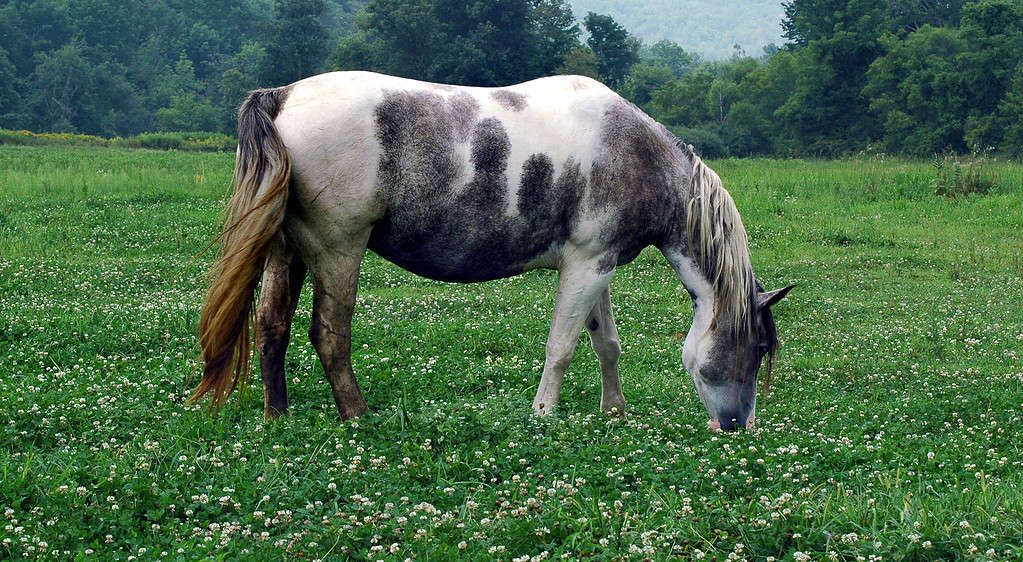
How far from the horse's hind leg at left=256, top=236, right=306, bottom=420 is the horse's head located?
3126mm

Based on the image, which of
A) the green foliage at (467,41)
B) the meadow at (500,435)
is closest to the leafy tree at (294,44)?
the green foliage at (467,41)

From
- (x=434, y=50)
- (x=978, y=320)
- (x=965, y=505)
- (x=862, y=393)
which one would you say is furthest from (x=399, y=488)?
(x=434, y=50)

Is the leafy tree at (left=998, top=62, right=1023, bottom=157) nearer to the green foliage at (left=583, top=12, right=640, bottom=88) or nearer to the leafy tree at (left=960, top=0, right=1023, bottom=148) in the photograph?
the leafy tree at (left=960, top=0, right=1023, bottom=148)

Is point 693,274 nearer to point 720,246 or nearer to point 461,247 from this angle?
point 720,246

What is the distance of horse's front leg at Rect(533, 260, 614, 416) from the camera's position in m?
6.93

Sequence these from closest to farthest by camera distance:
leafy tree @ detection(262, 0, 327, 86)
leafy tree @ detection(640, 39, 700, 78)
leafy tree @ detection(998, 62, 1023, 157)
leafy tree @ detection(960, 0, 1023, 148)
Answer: leafy tree @ detection(998, 62, 1023, 157) → leafy tree @ detection(960, 0, 1023, 148) → leafy tree @ detection(262, 0, 327, 86) → leafy tree @ detection(640, 39, 700, 78)

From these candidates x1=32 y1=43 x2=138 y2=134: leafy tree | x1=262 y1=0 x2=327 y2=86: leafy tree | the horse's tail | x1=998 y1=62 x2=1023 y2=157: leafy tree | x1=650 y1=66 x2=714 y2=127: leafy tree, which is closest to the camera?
the horse's tail

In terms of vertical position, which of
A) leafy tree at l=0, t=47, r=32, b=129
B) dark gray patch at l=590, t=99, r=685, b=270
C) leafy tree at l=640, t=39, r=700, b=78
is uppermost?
leafy tree at l=640, t=39, r=700, b=78

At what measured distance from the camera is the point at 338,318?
644cm

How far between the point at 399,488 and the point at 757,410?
3950mm

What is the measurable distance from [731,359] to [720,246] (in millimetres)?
881

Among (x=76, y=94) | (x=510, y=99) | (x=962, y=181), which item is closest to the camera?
(x=510, y=99)

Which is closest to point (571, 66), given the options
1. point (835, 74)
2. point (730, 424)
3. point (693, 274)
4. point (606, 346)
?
point (835, 74)

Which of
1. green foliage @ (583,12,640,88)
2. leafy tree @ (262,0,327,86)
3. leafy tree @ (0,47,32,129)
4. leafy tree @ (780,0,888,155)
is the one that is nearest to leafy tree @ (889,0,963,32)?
leafy tree @ (780,0,888,155)
